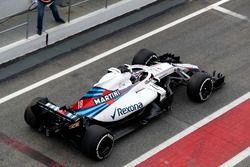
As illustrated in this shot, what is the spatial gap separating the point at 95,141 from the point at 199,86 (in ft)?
9.97

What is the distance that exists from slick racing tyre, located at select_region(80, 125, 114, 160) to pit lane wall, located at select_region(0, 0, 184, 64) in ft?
14.3

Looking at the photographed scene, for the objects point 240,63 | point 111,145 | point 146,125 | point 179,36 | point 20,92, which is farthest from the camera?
point 179,36

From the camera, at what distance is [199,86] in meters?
13.7

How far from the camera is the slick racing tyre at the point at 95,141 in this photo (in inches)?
463

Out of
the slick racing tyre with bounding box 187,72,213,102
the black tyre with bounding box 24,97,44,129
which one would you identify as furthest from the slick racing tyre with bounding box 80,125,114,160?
the slick racing tyre with bounding box 187,72,213,102

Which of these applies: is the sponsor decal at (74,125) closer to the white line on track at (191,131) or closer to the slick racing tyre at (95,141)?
the slick racing tyre at (95,141)

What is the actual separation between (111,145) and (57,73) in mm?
3616

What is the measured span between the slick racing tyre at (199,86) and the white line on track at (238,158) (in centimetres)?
173

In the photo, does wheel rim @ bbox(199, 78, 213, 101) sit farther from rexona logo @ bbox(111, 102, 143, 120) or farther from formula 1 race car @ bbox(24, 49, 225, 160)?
rexona logo @ bbox(111, 102, 143, 120)

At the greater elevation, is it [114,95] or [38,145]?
[114,95]

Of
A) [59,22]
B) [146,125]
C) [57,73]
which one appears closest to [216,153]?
[146,125]

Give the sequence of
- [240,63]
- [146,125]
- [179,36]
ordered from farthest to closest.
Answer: [179,36] < [240,63] < [146,125]

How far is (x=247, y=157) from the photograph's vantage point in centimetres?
1253

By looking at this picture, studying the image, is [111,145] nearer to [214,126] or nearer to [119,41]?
[214,126]
